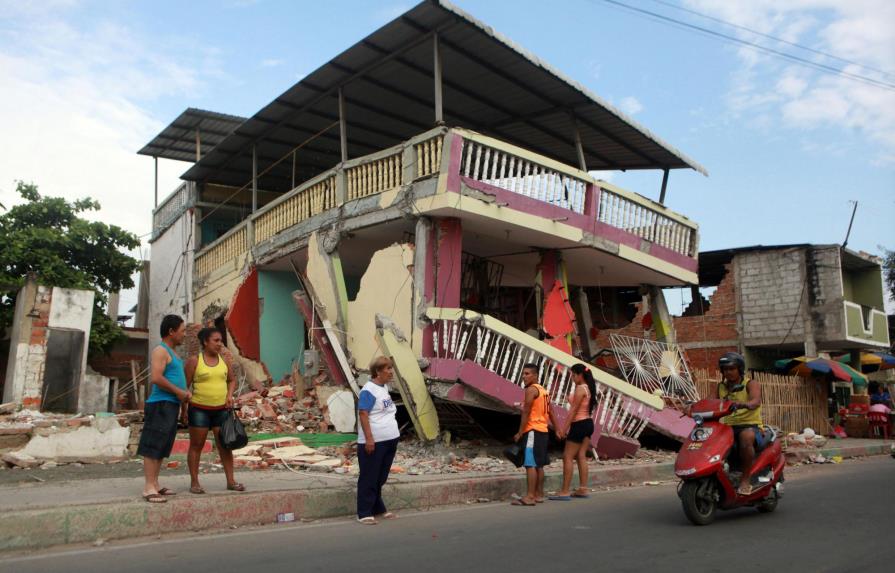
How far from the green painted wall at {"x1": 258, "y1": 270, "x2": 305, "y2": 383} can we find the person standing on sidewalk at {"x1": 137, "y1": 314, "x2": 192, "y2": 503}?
9.38 m

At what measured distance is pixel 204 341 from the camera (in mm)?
5840

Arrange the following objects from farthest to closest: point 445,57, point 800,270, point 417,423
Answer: point 800,270 < point 445,57 < point 417,423

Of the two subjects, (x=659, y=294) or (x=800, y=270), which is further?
(x=800, y=270)

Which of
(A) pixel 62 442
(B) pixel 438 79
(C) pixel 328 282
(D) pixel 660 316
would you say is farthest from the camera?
(D) pixel 660 316

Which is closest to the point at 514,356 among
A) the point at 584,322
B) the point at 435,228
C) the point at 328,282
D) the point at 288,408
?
the point at 435,228

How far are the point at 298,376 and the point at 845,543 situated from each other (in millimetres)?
10113

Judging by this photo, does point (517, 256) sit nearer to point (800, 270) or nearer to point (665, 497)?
point (665, 497)

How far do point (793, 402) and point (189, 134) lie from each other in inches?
647

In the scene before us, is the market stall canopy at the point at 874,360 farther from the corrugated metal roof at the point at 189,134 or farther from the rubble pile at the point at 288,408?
the corrugated metal roof at the point at 189,134

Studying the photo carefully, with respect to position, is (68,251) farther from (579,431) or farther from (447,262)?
(579,431)

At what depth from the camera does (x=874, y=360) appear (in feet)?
76.9

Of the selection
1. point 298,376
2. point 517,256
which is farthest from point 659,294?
point 298,376

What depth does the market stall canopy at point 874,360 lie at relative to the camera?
22.9 m

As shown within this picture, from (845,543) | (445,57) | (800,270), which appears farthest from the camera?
(800,270)
